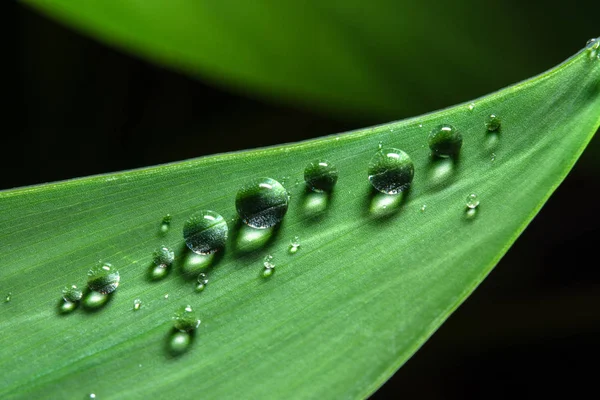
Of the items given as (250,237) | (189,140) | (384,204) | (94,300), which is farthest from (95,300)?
(189,140)

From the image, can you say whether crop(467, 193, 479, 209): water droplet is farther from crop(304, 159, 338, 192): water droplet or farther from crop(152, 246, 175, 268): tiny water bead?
crop(152, 246, 175, 268): tiny water bead

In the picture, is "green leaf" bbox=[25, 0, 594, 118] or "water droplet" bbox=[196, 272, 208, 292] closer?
"water droplet" bbox=[196, 272, 208, 292]

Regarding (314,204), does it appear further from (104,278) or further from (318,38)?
(318,38)

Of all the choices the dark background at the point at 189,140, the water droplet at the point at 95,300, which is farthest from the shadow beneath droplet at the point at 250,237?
the dark background at the point at 189,140

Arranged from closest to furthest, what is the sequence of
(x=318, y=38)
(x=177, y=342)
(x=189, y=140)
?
(x=177, y=342), (x=318, y=38), (x=189, y=140)

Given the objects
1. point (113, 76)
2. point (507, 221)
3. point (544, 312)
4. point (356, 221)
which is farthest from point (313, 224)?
point (113, 76)

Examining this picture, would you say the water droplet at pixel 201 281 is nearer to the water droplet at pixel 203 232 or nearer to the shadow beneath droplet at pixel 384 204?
the water droplet at pixel 203 232

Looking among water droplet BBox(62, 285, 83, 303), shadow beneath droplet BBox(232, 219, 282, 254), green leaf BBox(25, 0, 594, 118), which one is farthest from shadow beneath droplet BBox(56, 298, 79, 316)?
green leaf BBox(25, 0, 594, 118)
